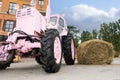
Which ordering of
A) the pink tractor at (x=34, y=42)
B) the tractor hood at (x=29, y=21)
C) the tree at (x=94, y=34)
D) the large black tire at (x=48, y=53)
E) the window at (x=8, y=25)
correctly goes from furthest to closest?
1. the tree at (x=94, y=34)
2. the window at (x=8, y=25)
3. the tractor hood at (x=29, y=21)
4. the pink tractor at (x=34, y=42)
5. the large black tire at (x=48, y=53)

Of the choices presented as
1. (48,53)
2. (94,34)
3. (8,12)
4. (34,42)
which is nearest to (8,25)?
(8,12)

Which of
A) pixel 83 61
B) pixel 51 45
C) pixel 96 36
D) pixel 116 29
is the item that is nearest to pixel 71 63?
pixel 83 61

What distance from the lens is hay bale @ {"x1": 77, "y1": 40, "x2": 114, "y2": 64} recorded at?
13652mm

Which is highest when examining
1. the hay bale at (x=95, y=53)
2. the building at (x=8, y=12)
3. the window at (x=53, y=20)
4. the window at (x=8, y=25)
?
the building at (x=8, y=12)

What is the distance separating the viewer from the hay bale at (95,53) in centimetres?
1365

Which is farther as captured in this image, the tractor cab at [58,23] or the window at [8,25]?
the window at [8,25]

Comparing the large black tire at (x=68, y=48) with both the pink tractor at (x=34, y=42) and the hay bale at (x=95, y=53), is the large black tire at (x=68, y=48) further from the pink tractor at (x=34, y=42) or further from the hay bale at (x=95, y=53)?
the pink tractor at (x=34, y=42)

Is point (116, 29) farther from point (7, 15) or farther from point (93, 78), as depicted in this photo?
point (93, 78)

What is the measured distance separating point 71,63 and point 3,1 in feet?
117

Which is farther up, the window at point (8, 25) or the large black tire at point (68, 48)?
the window at point (8, 25)

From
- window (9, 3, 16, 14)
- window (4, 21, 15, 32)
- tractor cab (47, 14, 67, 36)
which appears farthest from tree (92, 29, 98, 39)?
tractor cab (47, 14, 67, 36)

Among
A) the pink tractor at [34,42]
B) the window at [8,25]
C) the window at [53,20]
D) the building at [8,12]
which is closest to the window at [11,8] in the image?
the building at [8,12]

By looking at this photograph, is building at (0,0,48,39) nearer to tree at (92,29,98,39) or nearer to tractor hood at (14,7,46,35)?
tree at (92,29,98,39)

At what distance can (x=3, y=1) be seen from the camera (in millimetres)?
46969
